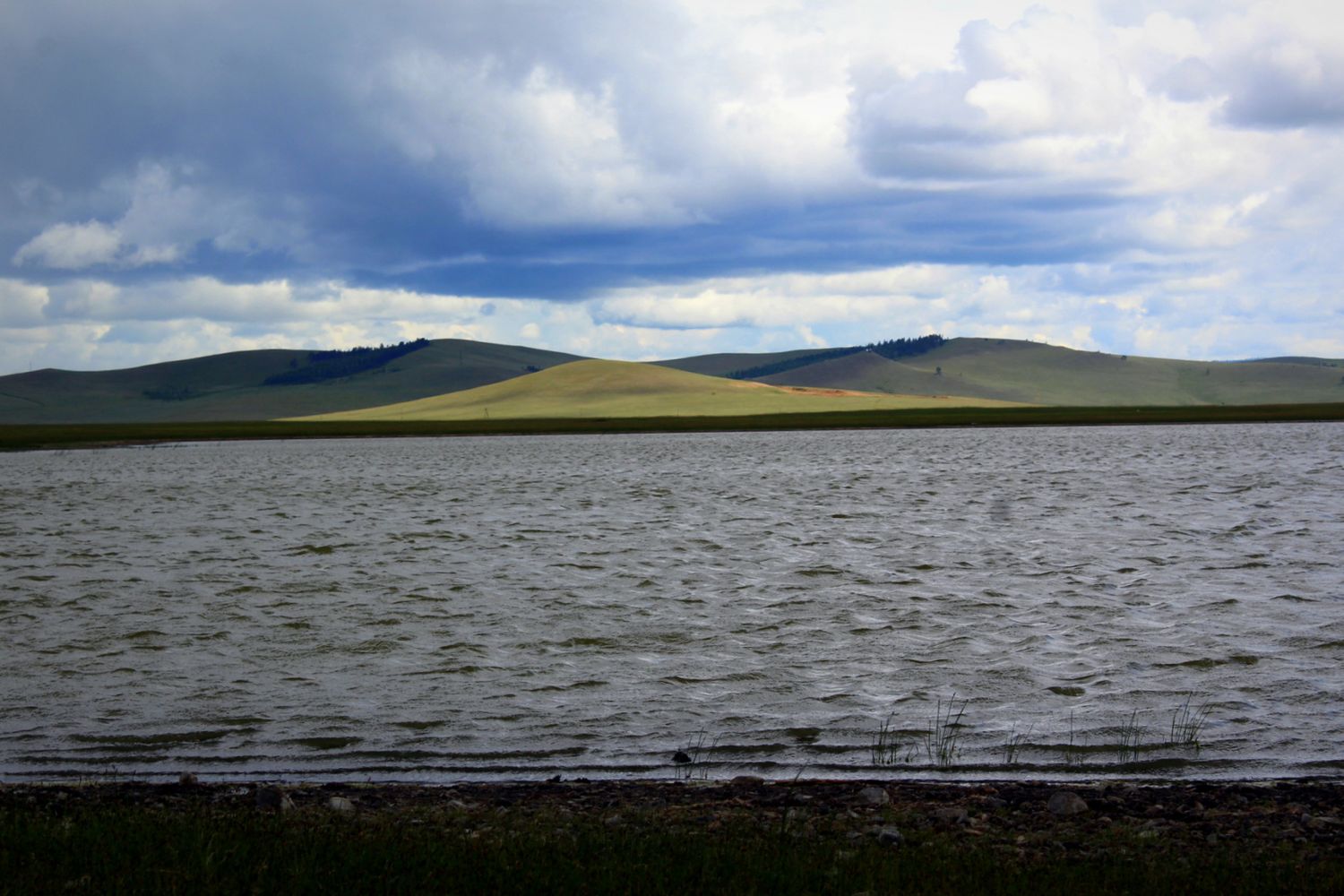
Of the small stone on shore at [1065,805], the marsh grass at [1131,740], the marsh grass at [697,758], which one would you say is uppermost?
the small stone on shore at [1065,805]

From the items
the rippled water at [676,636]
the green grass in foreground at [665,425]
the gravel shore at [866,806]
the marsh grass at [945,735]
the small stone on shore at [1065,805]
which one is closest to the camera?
the gravel shore at [866,806]

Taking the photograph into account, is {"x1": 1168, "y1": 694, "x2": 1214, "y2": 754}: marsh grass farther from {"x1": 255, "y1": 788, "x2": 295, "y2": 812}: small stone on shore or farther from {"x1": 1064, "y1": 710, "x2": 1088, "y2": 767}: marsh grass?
{"x1": 255, "y1": 788, "x2": 295, "y2": 812}: small stone on shore

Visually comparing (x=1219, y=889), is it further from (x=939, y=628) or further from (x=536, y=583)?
(x=536, y=583)

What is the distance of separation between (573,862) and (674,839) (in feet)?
3.33

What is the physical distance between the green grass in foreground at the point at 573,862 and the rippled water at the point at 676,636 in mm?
3182

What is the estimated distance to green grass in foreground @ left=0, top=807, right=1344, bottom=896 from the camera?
8.76 meters

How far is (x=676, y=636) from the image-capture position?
2114 centimetres

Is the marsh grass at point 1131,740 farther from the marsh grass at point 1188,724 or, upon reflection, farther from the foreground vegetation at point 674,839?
the foreground vegetation at point 674,839

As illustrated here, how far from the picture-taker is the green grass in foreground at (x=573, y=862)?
8758 mm

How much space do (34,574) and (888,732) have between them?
978 inches

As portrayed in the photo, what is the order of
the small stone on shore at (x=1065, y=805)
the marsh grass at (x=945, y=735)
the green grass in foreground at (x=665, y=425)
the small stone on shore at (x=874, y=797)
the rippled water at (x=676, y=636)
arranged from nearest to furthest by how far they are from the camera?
the small stone on shore at (x=1065, y=805)
the small stone on shore at (x=874, y=797)
the marsh grass at (x=945, y=735)
the rippled water at (x=676, y=636)
the green grass in foreground at (x=665, y=425)

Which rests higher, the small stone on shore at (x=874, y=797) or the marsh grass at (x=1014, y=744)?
the small stone on shore at (x=874, y=797)

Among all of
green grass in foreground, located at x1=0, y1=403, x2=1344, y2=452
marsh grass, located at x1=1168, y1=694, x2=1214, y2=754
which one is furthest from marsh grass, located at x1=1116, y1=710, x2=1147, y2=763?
green grass in foreground, located at x1=0, y1=403, x2=1344, y2=452

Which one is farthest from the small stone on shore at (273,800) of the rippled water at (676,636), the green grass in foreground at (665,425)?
the green grass in foreground at (665,425)
